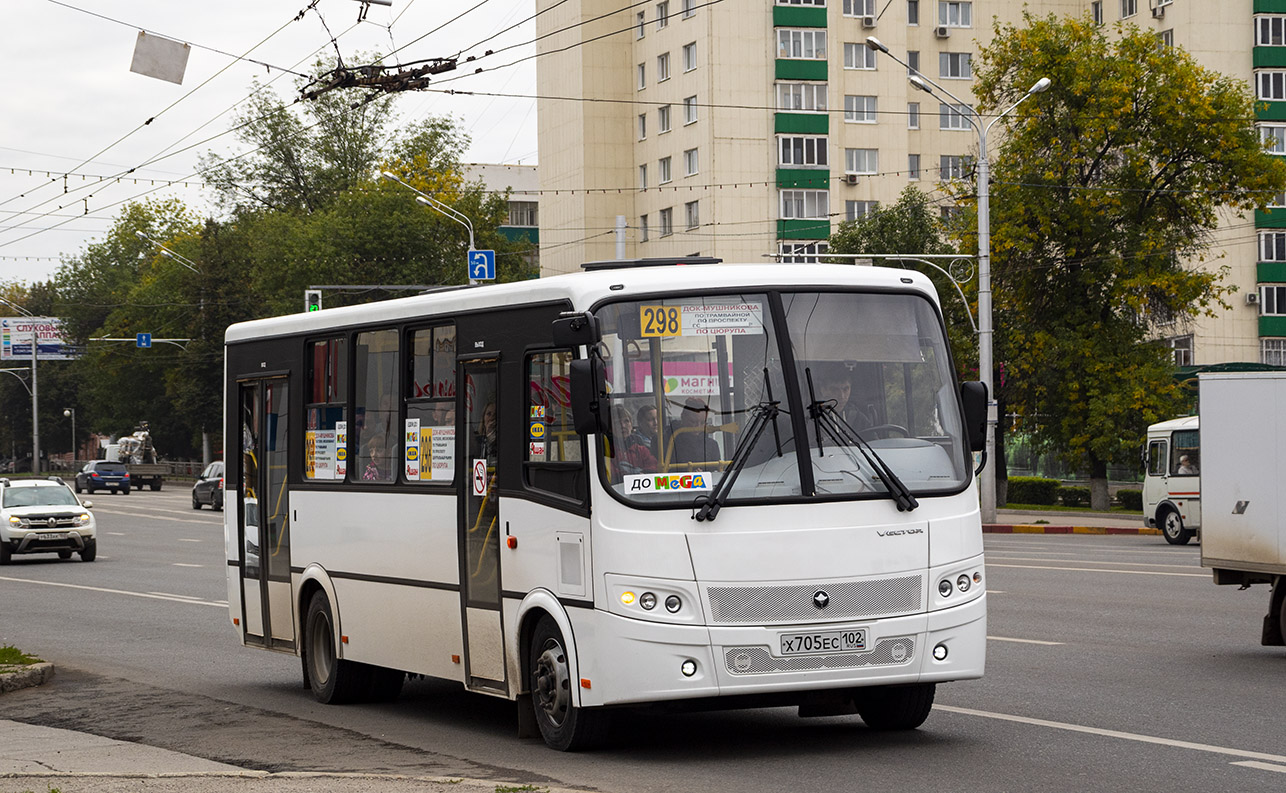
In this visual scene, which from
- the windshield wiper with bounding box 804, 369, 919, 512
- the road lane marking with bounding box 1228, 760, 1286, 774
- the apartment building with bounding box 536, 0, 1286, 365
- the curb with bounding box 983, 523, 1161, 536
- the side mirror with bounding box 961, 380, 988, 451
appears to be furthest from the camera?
the apartment building with bounding box 536, 0, 1286, 365

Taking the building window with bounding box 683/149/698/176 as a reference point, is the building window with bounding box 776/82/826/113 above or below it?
above

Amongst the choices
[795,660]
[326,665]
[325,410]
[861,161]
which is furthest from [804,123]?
[795,660]

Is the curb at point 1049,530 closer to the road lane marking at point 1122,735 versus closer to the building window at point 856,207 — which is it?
the road lane marking at point 1122,735

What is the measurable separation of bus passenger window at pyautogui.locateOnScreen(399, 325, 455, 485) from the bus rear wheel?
2.76 m

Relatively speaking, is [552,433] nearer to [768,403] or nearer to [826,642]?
[768,403]

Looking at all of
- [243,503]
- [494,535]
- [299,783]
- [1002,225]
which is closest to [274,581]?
[243,503]

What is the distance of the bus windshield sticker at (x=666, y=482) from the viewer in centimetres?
902

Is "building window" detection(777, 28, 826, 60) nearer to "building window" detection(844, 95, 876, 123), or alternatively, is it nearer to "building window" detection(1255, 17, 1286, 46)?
"building window" detection(844, 95, 876, 123)

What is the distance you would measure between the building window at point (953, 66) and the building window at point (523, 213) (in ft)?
122

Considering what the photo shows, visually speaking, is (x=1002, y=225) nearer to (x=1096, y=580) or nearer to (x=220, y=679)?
(x=1096, y=580)

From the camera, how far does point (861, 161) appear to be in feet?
263

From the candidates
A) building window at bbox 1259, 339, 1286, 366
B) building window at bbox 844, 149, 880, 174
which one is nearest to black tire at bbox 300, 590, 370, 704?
building window at bbox 1259, 339, 1286, 366

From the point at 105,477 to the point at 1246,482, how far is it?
233ft

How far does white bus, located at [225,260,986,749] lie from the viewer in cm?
891
